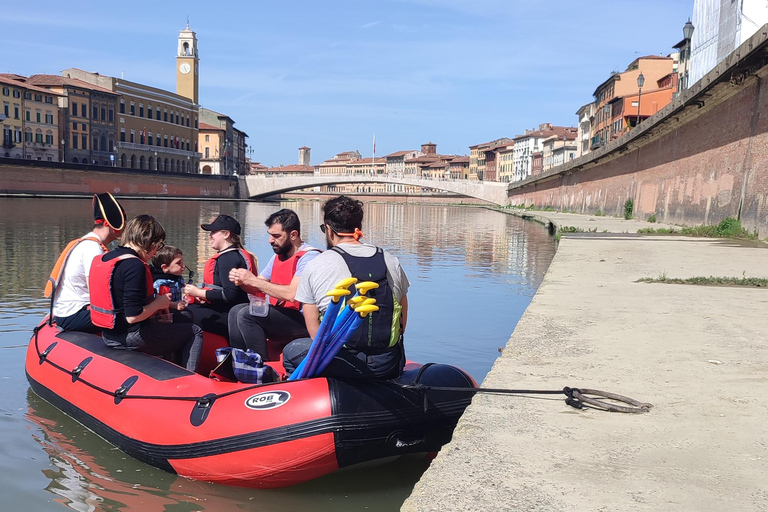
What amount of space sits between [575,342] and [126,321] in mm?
3148

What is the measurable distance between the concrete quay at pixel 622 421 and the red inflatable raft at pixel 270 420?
0.45 m

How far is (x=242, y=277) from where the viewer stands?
5.33m

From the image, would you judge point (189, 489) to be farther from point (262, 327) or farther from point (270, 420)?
point (262, 327)

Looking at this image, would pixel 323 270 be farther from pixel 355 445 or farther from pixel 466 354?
pixel 466 354

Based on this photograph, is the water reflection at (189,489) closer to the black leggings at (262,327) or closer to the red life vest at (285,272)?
the black leggings at (262,327)

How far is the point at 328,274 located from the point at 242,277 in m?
1.46

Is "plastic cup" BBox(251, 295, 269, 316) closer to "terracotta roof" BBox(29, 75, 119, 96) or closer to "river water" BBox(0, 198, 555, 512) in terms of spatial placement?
"river water" BBox(0, 198, 555, 512)

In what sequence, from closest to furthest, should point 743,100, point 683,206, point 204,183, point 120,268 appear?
point 120,268, point 743,100, point 683,206, point 204,183

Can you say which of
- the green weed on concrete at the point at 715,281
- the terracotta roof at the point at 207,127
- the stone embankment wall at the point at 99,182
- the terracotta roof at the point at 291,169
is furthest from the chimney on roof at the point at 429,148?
the green weed on concrete at the point at 715,281

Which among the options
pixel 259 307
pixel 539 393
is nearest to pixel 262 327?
pixel 259 307

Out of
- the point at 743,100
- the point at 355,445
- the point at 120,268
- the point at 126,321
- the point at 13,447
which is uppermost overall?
the point at 743,100

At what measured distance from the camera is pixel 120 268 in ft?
16.6

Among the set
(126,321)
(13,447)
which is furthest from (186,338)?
(13,447)

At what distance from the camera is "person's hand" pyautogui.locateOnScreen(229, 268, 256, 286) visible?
530cm
